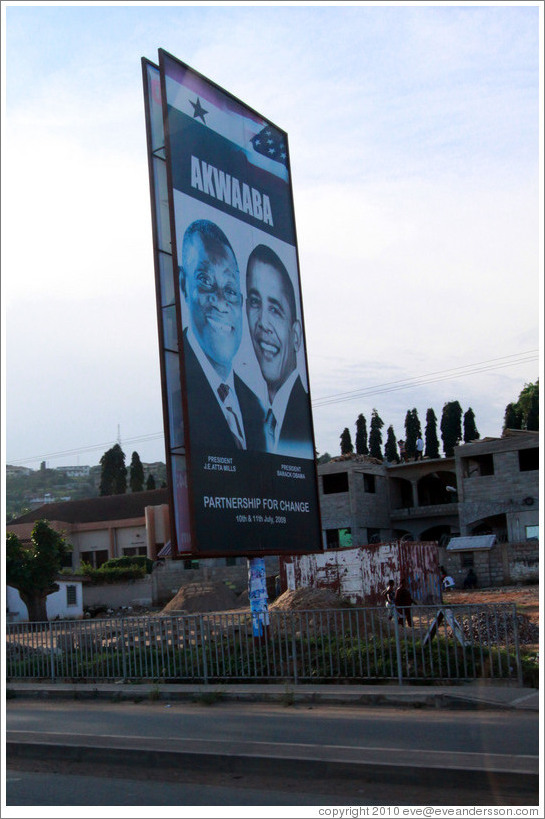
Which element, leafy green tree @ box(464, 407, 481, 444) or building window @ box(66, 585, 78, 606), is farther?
leafy green tree @ box(464, 407, 481, 444)

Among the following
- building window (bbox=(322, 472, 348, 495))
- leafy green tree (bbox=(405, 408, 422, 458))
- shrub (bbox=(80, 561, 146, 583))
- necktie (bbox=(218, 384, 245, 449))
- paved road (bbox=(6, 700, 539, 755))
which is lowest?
shrub (bbox=(80, 561, 146, 583))

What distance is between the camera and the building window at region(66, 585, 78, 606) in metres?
44.8

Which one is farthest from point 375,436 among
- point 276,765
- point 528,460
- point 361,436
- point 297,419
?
point 276,765

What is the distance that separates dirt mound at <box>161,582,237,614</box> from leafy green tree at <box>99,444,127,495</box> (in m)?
47.9

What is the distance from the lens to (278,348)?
19.0m

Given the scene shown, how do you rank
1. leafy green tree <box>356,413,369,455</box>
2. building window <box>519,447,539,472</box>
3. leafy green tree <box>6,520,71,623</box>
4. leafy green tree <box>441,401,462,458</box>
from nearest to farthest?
leafy green tree <box>6,520,71,623</box> → building window <box>519,447,539,472</box> → leafy green tree <box>441,401,462,458</box> → leafy green tree <box>356,413,369,455</box>

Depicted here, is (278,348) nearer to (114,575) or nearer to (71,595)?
(71,595)

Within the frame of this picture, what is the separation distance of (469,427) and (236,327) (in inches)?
2630

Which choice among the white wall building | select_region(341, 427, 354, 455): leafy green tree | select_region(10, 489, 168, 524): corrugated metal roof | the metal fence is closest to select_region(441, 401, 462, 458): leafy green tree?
select_region(341, 427, 354, 455): leafy green tree

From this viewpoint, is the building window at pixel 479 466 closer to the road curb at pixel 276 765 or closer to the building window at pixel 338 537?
the building window at pixel 338 537

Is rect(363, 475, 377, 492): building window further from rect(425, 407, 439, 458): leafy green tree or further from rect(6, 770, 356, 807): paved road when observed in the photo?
rect(6, 770, 356, 807): paved road

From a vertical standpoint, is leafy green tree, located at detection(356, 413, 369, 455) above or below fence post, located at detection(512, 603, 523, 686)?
above

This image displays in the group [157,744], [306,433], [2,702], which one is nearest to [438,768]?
[157,744]

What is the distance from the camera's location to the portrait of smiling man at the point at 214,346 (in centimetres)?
1650
